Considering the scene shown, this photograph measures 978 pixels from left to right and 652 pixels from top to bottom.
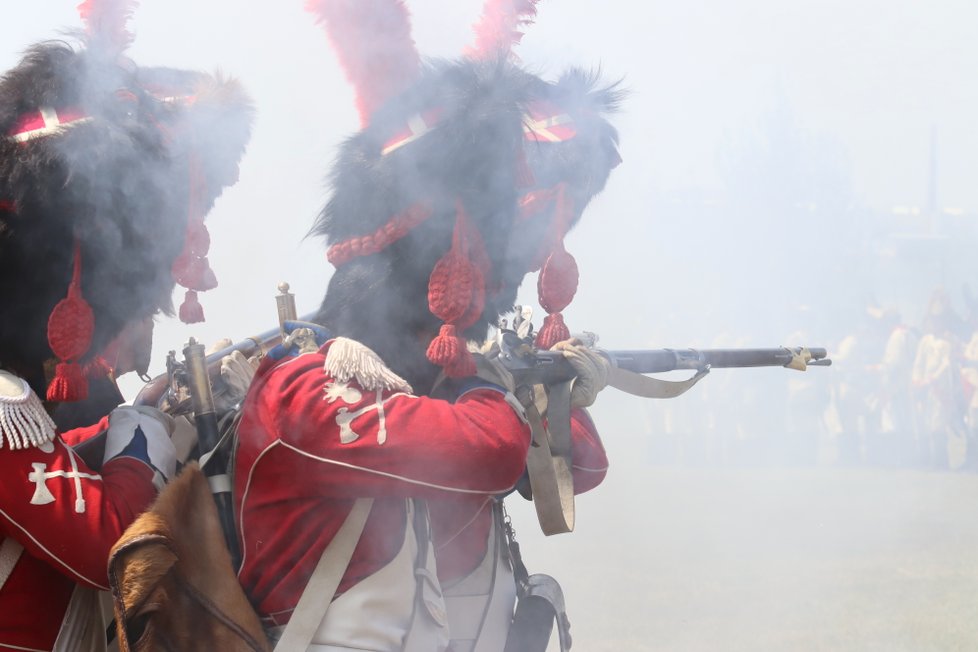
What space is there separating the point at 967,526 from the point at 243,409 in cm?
959

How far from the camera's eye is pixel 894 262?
19109 millimetres

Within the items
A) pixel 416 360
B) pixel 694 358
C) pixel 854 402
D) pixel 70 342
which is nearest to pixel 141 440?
pixel 70 342

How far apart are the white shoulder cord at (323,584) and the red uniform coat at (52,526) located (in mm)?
408

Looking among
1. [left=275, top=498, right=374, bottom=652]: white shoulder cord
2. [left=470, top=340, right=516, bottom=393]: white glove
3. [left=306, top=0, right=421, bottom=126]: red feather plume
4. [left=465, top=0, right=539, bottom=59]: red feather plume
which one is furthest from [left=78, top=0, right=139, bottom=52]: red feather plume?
[left=275, top=498, right=374, bottom=652]: white shoulder cord

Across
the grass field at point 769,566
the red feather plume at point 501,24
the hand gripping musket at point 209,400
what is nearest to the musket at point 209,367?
the hand gripping musket at point 209,400

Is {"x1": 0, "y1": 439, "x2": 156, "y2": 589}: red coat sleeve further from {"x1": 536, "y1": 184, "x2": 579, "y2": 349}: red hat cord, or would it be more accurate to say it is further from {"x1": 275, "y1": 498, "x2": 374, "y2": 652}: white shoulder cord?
{"x1": 536, "y1": 184, "x2": 579, "y2": 349}: red hat cord

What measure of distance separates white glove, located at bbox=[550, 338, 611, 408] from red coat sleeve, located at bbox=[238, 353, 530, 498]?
752 mm

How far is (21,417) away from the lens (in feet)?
7.25

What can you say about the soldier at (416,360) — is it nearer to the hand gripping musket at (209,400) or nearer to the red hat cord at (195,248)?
the hand gripping musket at (209,400)

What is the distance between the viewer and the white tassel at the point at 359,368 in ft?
7.47

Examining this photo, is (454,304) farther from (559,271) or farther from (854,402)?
(854,402)

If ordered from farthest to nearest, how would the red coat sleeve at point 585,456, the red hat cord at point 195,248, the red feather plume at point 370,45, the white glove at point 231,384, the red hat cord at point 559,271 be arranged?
the red coat sleeve at point 585,456, the red hat cord at point 559,271, the white glove at point 231,384, the red hat cord at point 195,248, the red feather plume at point 370,45

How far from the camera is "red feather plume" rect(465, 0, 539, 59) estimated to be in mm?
2844

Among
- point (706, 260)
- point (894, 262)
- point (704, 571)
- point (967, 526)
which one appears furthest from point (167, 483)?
point (894, 262)
